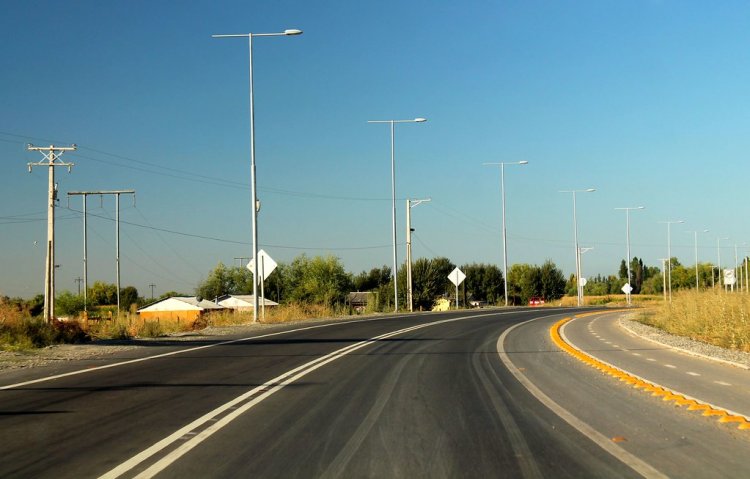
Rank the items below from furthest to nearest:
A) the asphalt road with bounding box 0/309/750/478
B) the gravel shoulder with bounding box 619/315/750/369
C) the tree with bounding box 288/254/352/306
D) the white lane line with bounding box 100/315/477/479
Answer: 1. the tree with bounding box 288/254/352/306
2. the gravel shoulder with bounding box 619/315/750/369
3. the asphalt road with bounding box 0/309/750/478
4. the white lane line with bounding box 100/315/477/479

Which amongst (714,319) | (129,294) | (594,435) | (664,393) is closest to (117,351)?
(664,393)

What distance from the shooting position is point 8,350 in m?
18.1

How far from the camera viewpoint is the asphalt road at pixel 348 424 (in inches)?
268

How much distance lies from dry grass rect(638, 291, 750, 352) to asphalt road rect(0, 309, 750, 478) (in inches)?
292

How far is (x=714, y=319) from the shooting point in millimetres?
22906

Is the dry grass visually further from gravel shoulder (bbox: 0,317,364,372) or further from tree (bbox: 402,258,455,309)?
tree (bbox: 402,258,455,309)

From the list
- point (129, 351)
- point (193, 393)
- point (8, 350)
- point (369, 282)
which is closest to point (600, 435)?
point (193, 393)

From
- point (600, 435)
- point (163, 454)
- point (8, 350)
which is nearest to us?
point (163, 454)

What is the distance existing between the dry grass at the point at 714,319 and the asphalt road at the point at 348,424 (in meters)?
7.42

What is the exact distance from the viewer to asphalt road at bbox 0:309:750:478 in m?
6.80

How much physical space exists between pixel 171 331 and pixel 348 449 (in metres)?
21.8

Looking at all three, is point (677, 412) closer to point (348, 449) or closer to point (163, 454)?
point (348, 449)

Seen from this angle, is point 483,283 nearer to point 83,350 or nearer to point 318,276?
point 318,276

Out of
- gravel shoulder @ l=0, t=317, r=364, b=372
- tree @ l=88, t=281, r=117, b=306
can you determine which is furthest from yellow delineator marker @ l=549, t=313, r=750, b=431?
tree @ l=88, t=281, r=117, b=306
